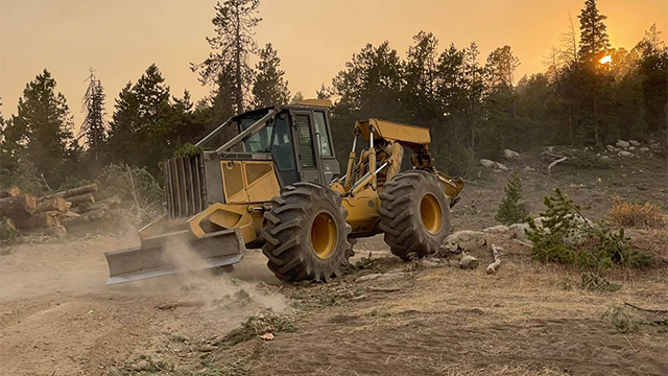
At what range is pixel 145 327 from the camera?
19.2 ft

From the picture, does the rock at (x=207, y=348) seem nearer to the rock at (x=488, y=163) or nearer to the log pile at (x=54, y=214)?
the log pile at (x=54, y=214)

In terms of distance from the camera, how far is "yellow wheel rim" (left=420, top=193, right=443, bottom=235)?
1042cm

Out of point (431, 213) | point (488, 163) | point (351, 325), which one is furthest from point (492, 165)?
point (351, 325)

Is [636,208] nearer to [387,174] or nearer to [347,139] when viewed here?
[387,174]

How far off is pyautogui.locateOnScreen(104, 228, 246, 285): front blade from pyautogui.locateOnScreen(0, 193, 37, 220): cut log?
8160 mm

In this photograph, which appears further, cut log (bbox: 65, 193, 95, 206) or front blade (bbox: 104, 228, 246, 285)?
cut log (bbox: 65, 193, 95, 206)

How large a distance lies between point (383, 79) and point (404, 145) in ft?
60.5

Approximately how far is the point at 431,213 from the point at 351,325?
5525 mm

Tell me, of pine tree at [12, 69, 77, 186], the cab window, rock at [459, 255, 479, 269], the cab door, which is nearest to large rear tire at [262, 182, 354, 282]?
the cab door

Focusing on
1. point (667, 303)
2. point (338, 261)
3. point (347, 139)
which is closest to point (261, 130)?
point (338, 261)

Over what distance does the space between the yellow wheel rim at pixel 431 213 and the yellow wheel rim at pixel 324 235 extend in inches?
95.9

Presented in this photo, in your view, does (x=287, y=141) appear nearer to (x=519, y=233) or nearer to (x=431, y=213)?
(x=431, y=213)

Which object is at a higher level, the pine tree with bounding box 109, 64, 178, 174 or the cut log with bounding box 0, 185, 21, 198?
the pine tree with bounding box 109, 64, 178, 174

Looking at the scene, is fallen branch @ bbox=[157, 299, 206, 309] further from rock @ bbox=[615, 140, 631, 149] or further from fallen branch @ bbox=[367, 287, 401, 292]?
rock @ bbox=[615, 140, 631, 149]
